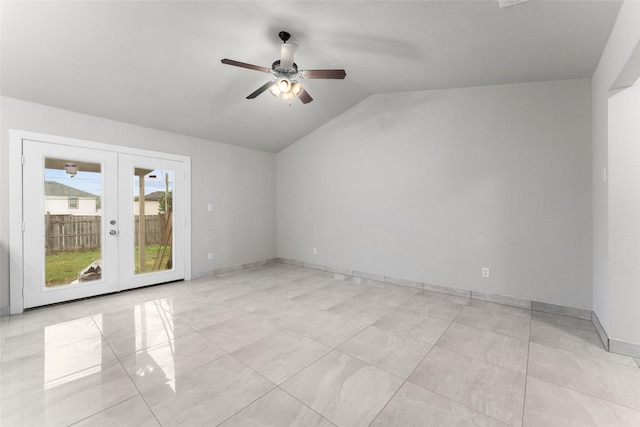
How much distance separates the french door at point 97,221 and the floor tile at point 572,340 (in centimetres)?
518

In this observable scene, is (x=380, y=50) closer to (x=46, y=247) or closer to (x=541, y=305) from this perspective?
(x=541, y=305)

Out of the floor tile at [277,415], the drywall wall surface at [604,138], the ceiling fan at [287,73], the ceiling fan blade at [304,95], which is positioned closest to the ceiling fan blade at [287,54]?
the ceiling fan at [287,73]

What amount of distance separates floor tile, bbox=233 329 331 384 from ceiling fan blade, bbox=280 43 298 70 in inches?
112

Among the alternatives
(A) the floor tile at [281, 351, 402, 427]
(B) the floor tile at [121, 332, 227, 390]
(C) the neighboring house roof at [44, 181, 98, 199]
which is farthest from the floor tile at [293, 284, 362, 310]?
(C) the neighboring house roof at [44, 181, 98, 199]

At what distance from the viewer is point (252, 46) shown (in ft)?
10.00

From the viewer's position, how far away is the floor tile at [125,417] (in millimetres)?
1577

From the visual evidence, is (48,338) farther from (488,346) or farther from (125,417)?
(488,346)

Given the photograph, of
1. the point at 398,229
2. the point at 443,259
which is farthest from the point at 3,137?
the point at 443,259

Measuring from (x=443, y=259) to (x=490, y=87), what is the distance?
250 centimetres

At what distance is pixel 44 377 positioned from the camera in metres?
2.04

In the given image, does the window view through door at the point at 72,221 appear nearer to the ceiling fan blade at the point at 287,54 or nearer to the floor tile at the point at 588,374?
the ceiling fan blade at the point at 287,54

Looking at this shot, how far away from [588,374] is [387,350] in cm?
153

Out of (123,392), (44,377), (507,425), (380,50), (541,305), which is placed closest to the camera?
(507,425)

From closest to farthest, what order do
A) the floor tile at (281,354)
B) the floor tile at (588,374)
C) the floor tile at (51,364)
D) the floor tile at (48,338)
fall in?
the floor tile at (588,374) → the floor tile at (51,364) → the floor tile at (281,354) → the floor tile at (48,338)
